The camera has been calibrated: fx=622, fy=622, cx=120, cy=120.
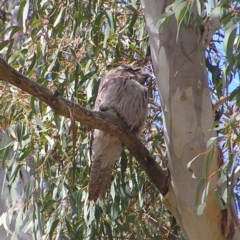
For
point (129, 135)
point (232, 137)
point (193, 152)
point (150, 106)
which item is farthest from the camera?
point (150, 106)

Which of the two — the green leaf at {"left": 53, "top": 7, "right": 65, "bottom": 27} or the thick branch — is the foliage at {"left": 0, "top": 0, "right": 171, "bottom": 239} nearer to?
Answer: the green leaf at {"left": 53, "top": 7, "right": 65, "bottom": 27}

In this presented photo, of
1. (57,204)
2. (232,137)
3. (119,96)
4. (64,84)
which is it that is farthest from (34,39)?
(232,137)

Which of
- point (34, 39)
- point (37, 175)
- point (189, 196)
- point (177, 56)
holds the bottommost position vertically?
point (189, 196)

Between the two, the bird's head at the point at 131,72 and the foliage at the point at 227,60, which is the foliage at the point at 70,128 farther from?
the foliage at the point at 227,60

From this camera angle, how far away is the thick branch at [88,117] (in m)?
2.26

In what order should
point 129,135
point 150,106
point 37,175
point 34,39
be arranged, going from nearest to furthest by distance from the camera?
point 129,135 < point 34,39 < point 37,175 < point 150,106

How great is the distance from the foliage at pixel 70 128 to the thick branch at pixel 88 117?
0.39 meters

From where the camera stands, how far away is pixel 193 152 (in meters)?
2.45

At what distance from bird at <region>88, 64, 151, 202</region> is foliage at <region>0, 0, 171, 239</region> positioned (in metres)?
0.06

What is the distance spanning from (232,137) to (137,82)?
1.26m

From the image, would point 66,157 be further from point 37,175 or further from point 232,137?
point 232,137

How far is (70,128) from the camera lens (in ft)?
10.4

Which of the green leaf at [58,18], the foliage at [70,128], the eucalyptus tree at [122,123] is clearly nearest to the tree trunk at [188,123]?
the eucalyptus tree at [122,123]

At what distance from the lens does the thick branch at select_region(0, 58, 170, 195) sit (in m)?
2.26
